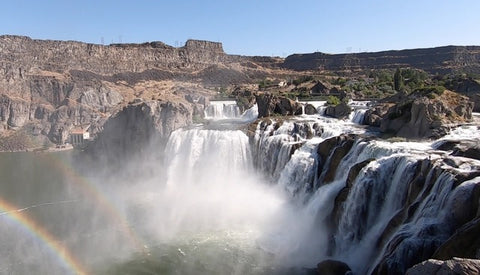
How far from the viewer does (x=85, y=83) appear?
300ft

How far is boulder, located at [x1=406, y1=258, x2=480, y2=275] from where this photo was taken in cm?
785

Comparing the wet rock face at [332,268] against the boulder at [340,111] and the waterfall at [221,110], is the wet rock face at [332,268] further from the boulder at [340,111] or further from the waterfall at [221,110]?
the waterfall at [221,110]

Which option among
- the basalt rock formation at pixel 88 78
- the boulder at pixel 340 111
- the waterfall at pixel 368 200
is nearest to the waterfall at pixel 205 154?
the waterfall at pixel 368 200

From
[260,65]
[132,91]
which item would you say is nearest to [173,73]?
[132,91]

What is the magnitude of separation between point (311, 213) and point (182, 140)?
67.8ft

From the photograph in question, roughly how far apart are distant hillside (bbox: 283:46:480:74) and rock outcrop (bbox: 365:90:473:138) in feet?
216

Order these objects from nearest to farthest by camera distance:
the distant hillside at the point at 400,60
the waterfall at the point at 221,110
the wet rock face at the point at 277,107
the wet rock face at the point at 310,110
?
the wet rock face at the point at 277,107, the wet rock face at the point at 310,110, the waterfall at the point at 221,110, the distant hillside at the point at 400,60

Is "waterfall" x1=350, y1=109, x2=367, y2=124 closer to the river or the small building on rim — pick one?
the river

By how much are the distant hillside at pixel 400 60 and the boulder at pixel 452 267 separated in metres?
90.6

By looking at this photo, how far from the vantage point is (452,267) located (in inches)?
316

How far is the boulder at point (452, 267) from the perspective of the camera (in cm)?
785

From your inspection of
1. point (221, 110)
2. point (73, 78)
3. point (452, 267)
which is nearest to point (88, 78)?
point (73, 78)

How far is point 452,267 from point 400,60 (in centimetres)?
11735

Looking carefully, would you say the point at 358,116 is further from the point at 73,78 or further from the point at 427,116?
the point at 73,78
